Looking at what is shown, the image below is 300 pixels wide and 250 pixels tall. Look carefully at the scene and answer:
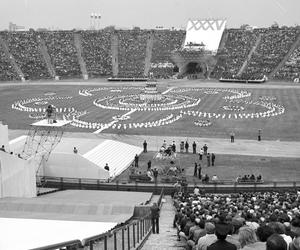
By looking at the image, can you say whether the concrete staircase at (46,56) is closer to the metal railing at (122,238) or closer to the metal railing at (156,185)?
the metal railing at (156,185)

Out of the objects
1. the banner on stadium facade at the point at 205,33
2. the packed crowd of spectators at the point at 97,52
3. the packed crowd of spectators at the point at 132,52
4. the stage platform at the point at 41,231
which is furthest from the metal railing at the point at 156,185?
the banner on stadium facade at the point at 205,33

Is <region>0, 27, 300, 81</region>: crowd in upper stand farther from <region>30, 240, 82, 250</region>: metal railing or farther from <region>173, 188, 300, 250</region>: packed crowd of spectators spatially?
<region>30, 240, 82, 250</region>: metal railing

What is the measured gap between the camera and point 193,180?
2995 centimetres

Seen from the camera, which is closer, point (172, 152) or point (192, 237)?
point (192, 237)

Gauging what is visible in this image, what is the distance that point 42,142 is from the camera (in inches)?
1341

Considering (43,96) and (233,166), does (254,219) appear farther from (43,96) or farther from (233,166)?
(43,96)

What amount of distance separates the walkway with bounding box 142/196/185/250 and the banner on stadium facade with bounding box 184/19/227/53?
8567 cm

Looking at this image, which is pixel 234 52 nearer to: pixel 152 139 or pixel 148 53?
pixel 148 53

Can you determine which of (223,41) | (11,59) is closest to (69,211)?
(11,59)

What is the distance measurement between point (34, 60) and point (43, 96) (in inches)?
1398

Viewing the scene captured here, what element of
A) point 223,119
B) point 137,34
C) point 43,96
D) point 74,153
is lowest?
point 74,153

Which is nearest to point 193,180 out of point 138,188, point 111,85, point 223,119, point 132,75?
point 138,188

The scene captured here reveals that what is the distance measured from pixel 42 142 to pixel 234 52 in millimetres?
77104

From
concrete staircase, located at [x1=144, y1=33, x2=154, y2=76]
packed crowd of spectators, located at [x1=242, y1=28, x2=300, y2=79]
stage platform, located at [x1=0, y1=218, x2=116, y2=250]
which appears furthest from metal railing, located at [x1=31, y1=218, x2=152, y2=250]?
concrete staircase, located at [x1=144, y1=33, x2=154, y2=76]
